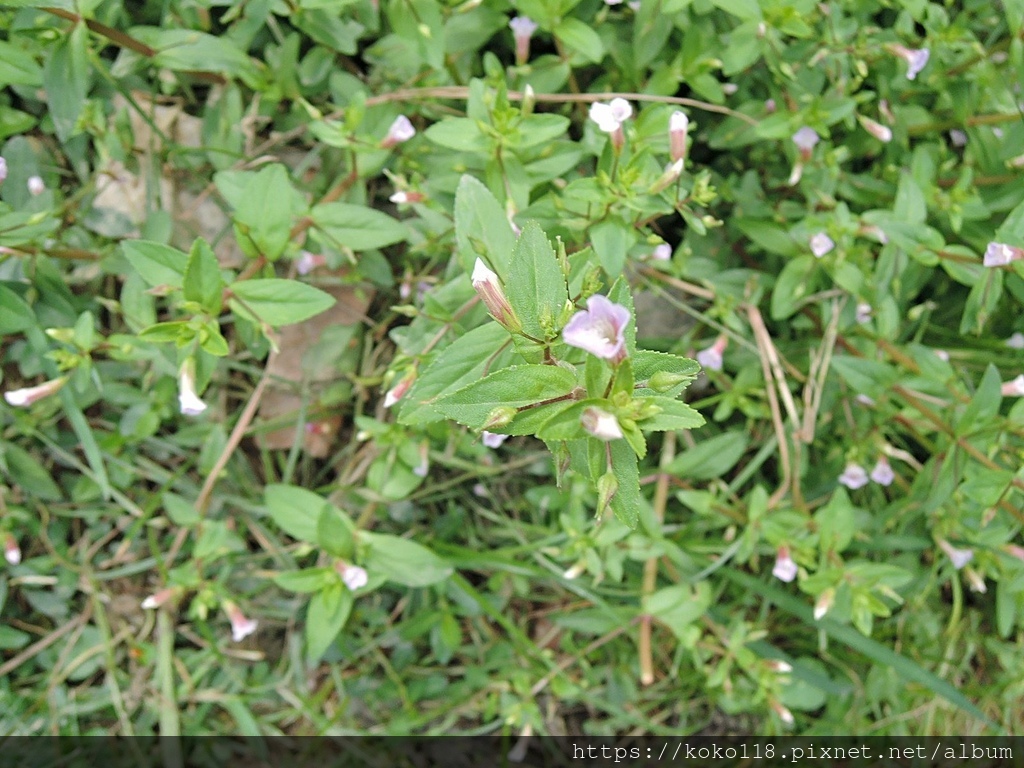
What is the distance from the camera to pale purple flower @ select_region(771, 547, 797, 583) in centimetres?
275

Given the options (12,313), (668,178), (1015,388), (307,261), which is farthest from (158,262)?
(1015,388)

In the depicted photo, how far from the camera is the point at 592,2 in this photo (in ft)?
8.76

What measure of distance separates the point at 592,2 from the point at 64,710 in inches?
142

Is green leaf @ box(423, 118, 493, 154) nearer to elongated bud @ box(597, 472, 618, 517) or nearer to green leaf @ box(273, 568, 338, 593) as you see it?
elongated bud @ box(597, 472, 618, 517)

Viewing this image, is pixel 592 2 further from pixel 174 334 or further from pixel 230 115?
pixel 174 334

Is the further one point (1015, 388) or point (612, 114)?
point (1015, 388)

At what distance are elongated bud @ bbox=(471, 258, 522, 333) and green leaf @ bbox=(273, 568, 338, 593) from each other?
137cm

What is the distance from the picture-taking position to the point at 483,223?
6.59 feet

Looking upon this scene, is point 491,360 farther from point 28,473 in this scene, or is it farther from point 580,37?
point 28,473

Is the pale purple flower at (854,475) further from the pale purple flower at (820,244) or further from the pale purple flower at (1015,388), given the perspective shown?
the pale purple flower at (820,244)

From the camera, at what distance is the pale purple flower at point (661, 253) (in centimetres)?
241

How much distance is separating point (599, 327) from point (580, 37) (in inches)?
61.4

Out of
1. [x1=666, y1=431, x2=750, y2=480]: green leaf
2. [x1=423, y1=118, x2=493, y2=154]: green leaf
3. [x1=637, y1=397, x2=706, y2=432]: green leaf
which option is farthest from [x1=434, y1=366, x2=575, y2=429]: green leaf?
[x1=666, y1=431, x2=750, y2=480]: green leaf

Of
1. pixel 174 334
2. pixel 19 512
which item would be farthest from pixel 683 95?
pixel 19 512
